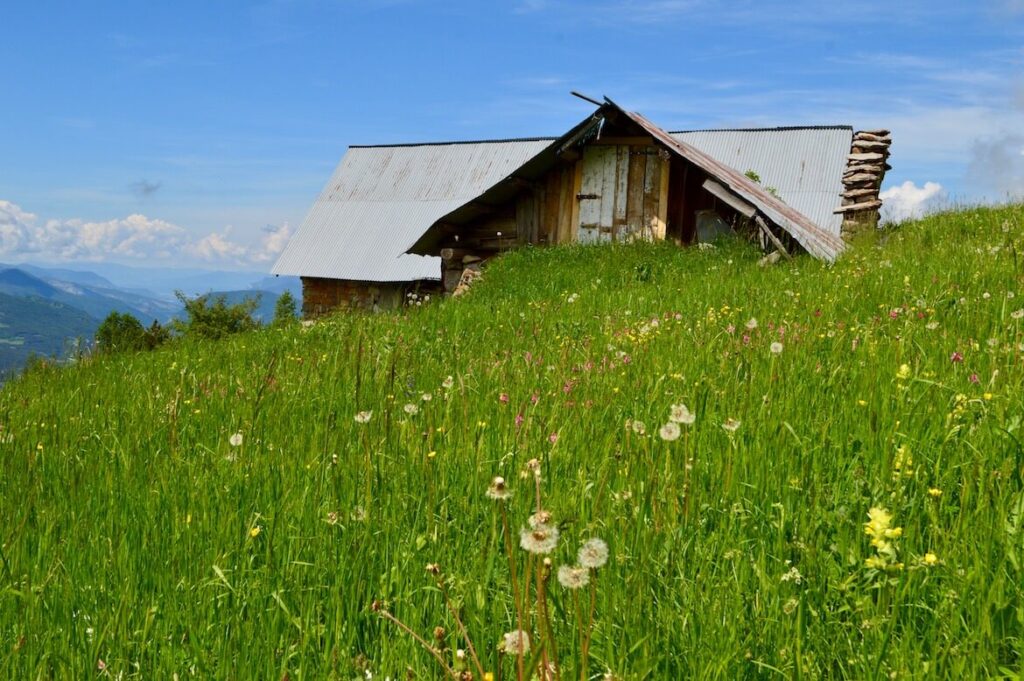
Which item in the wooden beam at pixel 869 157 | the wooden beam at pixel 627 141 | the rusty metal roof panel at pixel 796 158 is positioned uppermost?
the rusty metal roof panel at pixel 796 158

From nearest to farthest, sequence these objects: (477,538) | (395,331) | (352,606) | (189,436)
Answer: (352,606), (477,538), (189,436), (395,331)

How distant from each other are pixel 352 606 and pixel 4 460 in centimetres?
275

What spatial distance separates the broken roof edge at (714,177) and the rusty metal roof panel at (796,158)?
50.7 feet

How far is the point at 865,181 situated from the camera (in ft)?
50.4

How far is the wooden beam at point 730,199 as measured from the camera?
15773mm

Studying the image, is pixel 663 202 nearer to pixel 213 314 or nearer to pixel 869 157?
pixel 869 157

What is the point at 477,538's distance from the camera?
8.42ft

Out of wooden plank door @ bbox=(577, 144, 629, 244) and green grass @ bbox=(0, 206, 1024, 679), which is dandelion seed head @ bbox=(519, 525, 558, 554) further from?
wooden plank door @ bbox=(577, 144, 629, 244)

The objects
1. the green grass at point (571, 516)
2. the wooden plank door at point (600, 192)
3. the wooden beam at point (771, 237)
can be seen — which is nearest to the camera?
the green grass at point (571, 516)

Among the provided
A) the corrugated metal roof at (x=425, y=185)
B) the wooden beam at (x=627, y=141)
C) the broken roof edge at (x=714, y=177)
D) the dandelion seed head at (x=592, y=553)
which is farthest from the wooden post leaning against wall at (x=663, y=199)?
the dandelion seed head at (x=592, y=553)

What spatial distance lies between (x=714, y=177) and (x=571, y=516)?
15042mm

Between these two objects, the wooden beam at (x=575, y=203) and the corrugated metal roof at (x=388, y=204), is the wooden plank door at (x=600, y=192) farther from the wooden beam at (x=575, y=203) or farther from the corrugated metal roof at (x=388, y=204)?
the corrugated metal roof at (x=388, y=204)

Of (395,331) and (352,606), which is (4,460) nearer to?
(352,606)

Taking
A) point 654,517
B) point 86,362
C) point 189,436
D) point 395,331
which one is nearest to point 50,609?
point 654,517
